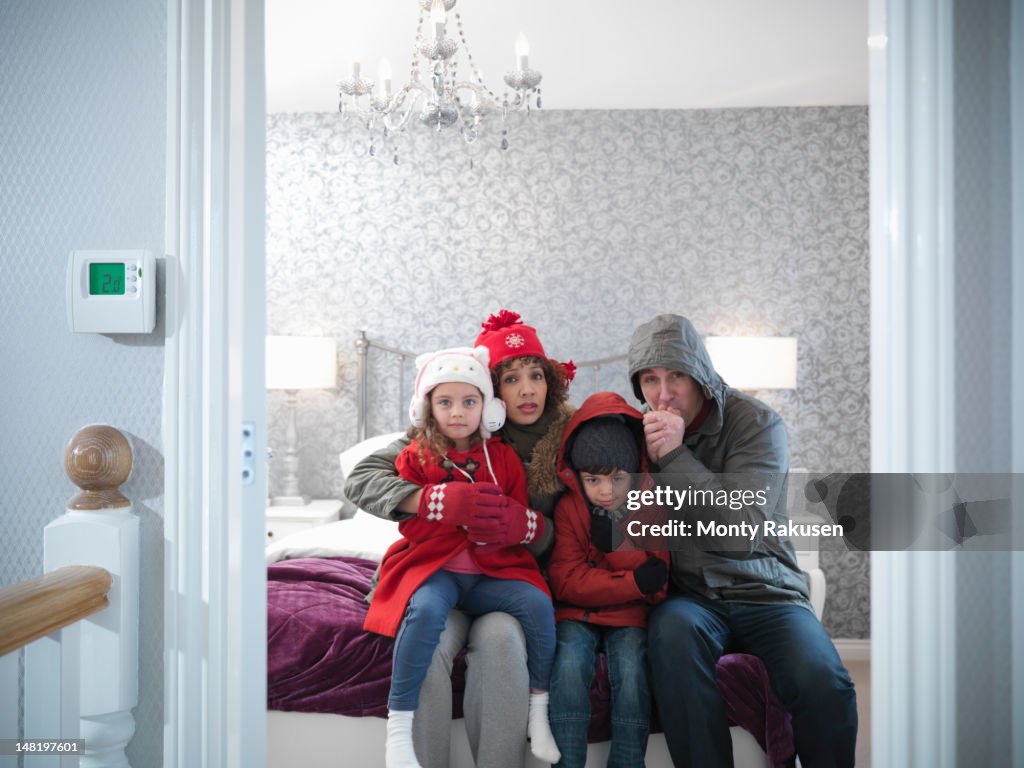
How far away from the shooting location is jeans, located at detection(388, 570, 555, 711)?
1626 mm

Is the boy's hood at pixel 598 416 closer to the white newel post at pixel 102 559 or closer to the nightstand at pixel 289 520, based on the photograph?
the white newel post at pixel 102 559

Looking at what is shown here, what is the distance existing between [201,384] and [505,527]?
92 cm

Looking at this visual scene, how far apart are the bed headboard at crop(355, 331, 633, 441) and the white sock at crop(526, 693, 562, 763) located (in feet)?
7.01

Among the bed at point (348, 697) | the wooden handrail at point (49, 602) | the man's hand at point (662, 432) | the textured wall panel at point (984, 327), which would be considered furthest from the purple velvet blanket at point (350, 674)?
the wooden handrail at point (49, 602)

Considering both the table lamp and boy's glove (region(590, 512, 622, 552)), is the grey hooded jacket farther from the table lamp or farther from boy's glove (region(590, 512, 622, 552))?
the table lamp

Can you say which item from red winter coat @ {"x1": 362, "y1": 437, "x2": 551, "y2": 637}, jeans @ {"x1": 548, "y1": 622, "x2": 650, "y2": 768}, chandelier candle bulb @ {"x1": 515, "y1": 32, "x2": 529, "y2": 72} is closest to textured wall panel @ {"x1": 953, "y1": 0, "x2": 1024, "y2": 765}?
jeans @ {"x1": 548, "y1": 622, "x2": 650, "y2": 768}


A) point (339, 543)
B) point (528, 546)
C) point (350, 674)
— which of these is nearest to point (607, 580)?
point (528, 546)

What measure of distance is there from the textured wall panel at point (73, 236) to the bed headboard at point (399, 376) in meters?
2.66

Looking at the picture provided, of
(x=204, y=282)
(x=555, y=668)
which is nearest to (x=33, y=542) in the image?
(x=204, y=282)

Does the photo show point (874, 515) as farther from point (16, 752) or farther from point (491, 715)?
point (16, 752)

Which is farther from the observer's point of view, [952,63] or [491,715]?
[491,715]

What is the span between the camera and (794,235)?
11.9 feet

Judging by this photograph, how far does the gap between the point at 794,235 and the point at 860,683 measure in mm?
2096

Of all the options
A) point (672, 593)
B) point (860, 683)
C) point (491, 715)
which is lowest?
point (860, 683)
